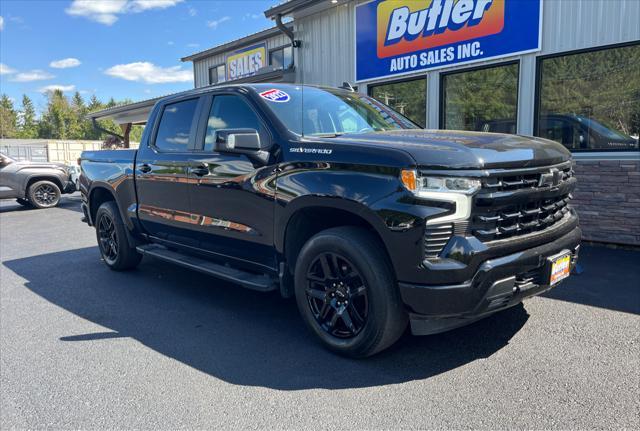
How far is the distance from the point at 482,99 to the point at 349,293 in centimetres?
589

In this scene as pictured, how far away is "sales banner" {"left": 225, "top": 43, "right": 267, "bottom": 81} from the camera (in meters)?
15.2

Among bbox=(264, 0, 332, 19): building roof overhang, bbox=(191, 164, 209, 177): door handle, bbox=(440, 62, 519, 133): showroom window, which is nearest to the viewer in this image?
bbox=(191, 164, 209, 177): door handle

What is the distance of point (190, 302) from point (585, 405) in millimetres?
3442

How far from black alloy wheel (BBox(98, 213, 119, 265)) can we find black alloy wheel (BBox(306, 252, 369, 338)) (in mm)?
3345

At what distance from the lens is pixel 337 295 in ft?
11.2

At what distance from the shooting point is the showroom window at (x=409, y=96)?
8.91 metres

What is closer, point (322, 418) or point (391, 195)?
point (322, 418)

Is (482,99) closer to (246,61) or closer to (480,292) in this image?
(480,292)

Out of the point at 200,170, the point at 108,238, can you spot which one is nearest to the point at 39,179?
the point at 108,238

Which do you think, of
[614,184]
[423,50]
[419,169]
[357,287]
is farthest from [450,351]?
[423,50]

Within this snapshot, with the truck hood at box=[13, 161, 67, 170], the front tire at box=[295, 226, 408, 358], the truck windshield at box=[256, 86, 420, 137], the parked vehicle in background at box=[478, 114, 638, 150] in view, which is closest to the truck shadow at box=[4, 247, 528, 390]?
the front tire at box=[295, 226, 408, 358]

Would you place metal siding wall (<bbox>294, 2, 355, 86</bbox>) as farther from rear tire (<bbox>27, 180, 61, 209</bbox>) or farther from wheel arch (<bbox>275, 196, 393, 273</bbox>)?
rear tire (<bbox>27, 180, 61, 209</bbox>)

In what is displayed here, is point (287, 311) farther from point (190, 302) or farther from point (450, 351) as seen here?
point (450, 351)

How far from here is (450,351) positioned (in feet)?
11.5
